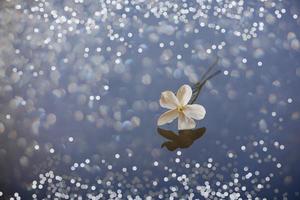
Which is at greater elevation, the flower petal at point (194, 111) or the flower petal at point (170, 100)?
the flower petal at point (170, 100)

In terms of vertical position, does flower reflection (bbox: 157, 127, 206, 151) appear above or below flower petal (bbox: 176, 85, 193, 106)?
below

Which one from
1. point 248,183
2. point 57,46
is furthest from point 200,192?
point 57,46

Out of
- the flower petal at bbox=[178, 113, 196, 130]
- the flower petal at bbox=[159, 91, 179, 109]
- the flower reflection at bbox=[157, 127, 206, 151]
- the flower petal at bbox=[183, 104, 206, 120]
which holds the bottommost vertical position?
the flower reflection at bbox=[157, 127, 206, 151]

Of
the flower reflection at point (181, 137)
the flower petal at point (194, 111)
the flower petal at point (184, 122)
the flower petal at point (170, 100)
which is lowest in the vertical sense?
the flower reflection at point (181, 137)
